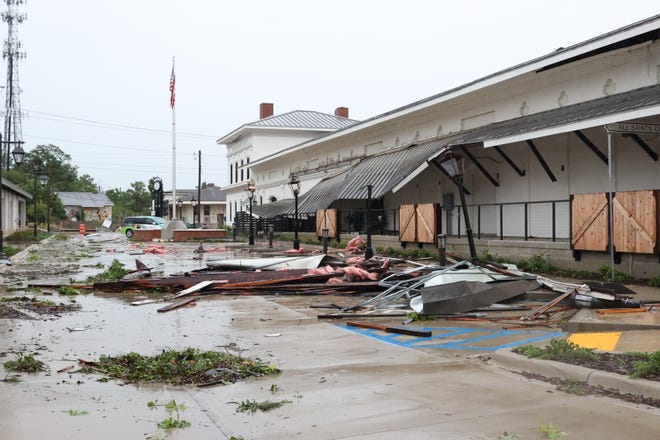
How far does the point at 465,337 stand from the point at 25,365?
5402 mm

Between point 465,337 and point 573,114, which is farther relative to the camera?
point 573,114

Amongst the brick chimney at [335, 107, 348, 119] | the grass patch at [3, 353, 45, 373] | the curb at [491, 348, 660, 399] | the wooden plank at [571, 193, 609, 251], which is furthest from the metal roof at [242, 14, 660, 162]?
the brick chimney at [335, 107, 348, 119]

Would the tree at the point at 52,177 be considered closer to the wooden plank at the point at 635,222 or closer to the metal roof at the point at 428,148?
the metal roof at the point at 428,148

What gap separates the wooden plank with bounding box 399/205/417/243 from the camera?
77.1 ft

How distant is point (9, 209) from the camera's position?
169ft

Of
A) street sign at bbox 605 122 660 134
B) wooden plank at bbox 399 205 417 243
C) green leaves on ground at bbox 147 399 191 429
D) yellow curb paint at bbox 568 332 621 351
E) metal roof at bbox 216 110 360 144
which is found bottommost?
green leaves on ground at bbox 147 399 191 429

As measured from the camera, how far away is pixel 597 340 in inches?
316

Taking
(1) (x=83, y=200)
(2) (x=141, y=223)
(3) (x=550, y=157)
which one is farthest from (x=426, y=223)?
(1) (x=83, y=200)

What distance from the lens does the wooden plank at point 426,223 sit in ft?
73.0

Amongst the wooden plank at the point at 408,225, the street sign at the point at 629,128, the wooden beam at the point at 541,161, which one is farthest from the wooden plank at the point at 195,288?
the wooden beam at the point at 541,161

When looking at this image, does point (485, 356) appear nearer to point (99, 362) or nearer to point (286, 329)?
point (286, 329)

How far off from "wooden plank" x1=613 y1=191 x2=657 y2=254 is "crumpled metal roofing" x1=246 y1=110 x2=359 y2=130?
46436 mm

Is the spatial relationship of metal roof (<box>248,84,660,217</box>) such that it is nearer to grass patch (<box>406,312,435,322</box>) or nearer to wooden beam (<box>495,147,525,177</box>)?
wooden beam (<box>495,147,525,177</box>)

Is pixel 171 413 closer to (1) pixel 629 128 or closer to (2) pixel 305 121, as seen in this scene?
(1) pixel 629 128
